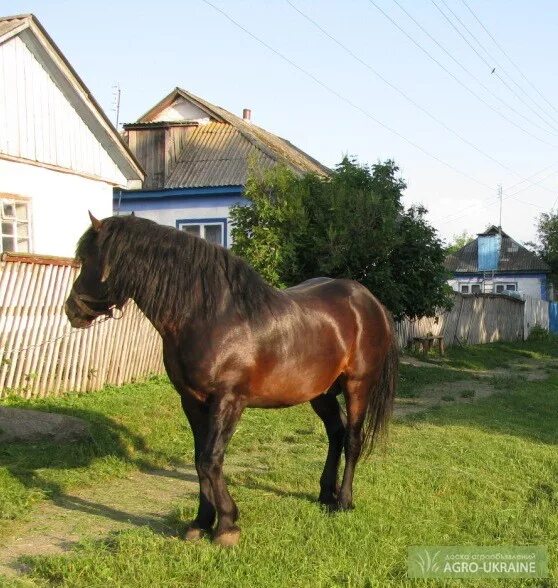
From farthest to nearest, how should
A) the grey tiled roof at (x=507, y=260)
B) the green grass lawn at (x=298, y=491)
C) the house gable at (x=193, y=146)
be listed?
1. the grey tiled roof at (x=507, y=260)
2. the house gable at (x=193, y=146)
3. the green grass lawn at (x=298, y=491)

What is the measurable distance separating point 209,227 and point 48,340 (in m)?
11.8

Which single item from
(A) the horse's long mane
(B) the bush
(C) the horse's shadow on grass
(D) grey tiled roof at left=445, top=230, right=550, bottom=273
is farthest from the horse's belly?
(D) grey tiled roof at left=445, top=230, right=550, bottom=273

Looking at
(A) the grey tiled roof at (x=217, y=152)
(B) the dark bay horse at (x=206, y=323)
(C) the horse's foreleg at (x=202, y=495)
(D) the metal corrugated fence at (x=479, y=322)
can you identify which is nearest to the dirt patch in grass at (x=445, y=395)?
(D) the metal corrugated fence at (x=479, y=322)

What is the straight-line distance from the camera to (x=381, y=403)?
5957 millimetres

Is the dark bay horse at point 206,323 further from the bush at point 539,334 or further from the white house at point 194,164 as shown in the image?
the bush at point 539,334

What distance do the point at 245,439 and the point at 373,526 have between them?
329 cm

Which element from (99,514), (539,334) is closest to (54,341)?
(99,514)

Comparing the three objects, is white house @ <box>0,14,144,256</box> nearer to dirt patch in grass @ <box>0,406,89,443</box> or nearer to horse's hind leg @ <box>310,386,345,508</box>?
dirt patch in grass @ <box>0,406,89,443</box>

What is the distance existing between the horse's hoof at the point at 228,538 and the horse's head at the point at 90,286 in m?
1.58

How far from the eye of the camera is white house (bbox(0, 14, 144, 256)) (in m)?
12.1

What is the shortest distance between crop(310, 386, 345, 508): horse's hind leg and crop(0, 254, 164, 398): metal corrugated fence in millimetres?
3897

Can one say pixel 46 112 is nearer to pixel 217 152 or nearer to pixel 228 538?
pixel 217 152

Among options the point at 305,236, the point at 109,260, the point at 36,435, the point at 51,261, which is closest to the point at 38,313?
the point at 51,261

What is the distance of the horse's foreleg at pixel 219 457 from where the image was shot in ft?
Answer: 15.0
